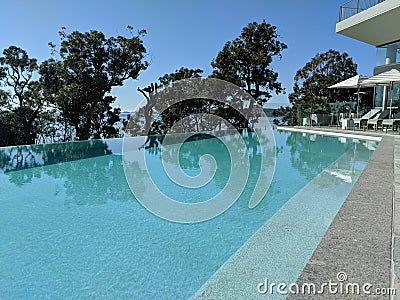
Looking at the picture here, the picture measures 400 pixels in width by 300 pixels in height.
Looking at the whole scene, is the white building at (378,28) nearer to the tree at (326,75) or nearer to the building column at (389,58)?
the building column at (389,58)

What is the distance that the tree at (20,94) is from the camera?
13727 mm

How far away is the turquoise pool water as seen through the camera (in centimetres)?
243

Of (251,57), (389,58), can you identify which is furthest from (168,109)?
(389,58)

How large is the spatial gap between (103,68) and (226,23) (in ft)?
25.6

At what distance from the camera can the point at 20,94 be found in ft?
46.7

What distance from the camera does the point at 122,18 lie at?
14.8m

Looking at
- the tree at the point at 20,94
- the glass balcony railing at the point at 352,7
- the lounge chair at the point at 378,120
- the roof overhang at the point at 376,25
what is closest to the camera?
the roof overhang at the point at 376,25

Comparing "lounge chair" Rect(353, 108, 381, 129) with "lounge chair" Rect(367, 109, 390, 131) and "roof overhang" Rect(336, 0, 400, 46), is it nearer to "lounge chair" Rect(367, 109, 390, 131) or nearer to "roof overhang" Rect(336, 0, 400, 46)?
"lounge chair" Rect(367, 109, 390, 131)

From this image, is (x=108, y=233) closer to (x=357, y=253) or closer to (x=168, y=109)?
(x=357, y=253)

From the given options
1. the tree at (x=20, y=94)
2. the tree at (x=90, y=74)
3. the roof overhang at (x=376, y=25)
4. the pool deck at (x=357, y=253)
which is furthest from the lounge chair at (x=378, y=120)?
the tree at (x=20, y=94)

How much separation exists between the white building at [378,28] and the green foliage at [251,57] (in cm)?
486

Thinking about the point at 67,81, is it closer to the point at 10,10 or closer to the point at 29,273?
the point at 10,10

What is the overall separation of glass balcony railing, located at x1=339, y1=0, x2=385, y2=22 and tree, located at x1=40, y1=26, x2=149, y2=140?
382 inches

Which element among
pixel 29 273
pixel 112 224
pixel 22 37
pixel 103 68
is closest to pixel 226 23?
pixel 103 68
